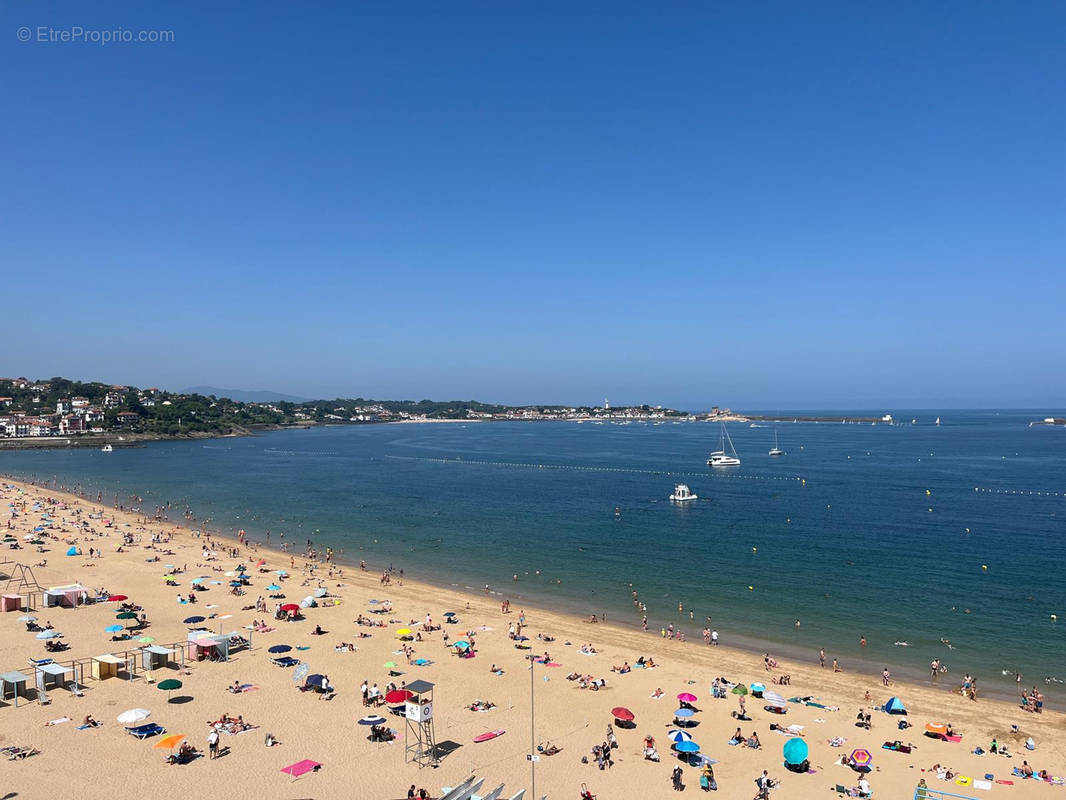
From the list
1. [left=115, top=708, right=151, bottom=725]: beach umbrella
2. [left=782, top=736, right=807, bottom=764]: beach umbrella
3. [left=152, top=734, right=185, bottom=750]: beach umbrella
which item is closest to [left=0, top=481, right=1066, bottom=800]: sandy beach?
[left=152, top=734, right=185, bottom=750]: beach umbrella

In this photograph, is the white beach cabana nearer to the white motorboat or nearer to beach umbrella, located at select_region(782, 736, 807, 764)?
beach umbrella, located at select_region(782, 736, 807, 764)

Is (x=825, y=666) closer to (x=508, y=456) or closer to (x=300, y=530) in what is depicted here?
(x=300, y=530)

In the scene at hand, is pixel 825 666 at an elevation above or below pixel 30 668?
below

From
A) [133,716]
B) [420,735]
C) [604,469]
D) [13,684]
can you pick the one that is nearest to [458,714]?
[420,735]

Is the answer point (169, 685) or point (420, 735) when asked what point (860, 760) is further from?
point (169, 685)

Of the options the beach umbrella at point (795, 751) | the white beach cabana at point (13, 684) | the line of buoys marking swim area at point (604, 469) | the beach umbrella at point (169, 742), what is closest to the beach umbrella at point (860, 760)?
the beach umbrella at point (795, 751)

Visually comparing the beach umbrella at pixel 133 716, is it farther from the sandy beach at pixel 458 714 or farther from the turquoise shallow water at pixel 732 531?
the turquoise shallow water at pixel 732 531

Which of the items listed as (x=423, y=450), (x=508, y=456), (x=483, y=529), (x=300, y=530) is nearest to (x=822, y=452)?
(x=508, y=456)
